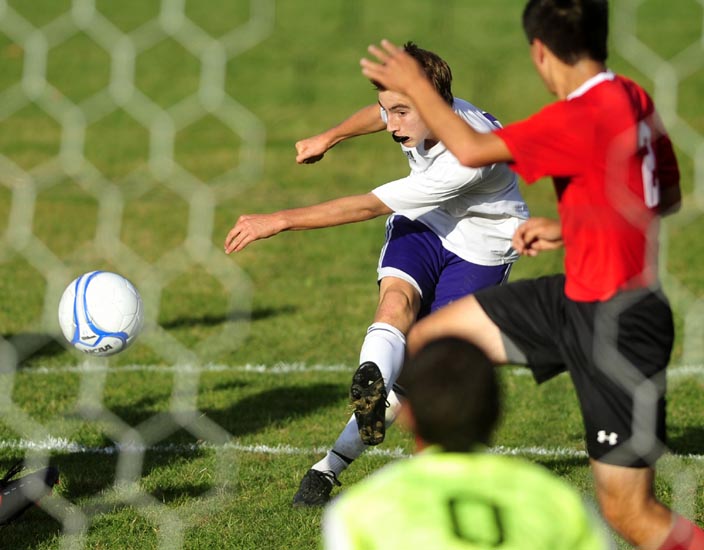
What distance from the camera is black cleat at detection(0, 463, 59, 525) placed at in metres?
4.03

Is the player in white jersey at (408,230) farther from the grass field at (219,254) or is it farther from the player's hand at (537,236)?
the player's hand at (537,236)

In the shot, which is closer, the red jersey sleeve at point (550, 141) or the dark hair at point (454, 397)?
the dark hair at point (454, 397)

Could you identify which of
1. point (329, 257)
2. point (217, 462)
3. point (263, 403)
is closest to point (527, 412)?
point (263, 403)

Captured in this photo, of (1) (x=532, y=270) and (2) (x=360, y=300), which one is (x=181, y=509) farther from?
(1) (x=532, y=270)

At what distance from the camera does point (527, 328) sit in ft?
11.5

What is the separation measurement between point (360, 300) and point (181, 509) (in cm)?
406

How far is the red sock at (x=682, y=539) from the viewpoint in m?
3.23

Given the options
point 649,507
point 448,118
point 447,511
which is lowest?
point 649,507

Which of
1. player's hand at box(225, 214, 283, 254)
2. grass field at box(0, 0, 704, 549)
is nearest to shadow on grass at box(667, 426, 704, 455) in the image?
grass field at box(0, 0, 704, 549)

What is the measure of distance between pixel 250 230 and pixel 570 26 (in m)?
1.43

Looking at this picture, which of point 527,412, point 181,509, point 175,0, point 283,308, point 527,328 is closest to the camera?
point 527,328

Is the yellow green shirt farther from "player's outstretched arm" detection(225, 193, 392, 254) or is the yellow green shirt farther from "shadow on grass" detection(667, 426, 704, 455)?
"shadow on grass" detection(667, 426, 704, 455)

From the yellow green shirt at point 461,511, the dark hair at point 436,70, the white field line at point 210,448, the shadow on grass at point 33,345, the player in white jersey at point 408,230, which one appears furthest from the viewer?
the shadow on grass at point 33,345

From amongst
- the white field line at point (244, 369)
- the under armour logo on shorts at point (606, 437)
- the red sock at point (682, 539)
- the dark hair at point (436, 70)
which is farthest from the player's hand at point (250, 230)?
the white field line at point (244, 369)
